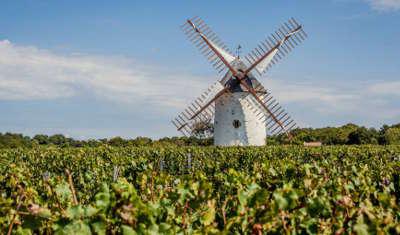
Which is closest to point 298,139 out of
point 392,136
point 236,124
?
point 392,136

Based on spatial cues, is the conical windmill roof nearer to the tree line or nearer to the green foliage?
the tree line

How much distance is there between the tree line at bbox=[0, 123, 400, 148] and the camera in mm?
55812

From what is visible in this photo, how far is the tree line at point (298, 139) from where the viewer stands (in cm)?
5581

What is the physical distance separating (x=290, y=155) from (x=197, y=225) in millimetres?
17209

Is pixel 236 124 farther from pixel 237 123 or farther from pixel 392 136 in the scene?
pixel 392 136

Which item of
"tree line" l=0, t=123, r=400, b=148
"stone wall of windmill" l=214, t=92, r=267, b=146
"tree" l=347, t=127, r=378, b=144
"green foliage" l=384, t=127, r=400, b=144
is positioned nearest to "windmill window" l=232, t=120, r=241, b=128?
"stone wall of windmill" l=214, t=92, r=267, b=146

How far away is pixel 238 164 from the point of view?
19.8m

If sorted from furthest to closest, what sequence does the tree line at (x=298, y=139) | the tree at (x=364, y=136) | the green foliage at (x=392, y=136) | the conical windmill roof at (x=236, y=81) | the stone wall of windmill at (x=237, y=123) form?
the green foliage at (x=392, y=136) < the tree at (x=364, y=136) < the tree line at (x=298, y=139) < the conical windmill roof at (x=236, y=81) < the stone wall of windmill at (x=237, y=123)

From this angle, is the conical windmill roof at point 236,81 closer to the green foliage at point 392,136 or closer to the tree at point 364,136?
the tree at point 364,136

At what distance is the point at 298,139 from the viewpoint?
228 ft

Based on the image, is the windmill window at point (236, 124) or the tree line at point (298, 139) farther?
the tree line at point (298, 139)

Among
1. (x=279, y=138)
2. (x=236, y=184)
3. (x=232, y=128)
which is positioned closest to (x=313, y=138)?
(x=279, y=138)

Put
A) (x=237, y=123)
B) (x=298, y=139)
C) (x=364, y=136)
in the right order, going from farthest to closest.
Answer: (x=298, y=139), (x=364, y=136), (x=237, y=123)

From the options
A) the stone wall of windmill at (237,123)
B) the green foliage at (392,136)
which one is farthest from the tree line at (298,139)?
the stone wall of windmill at (237,123)
